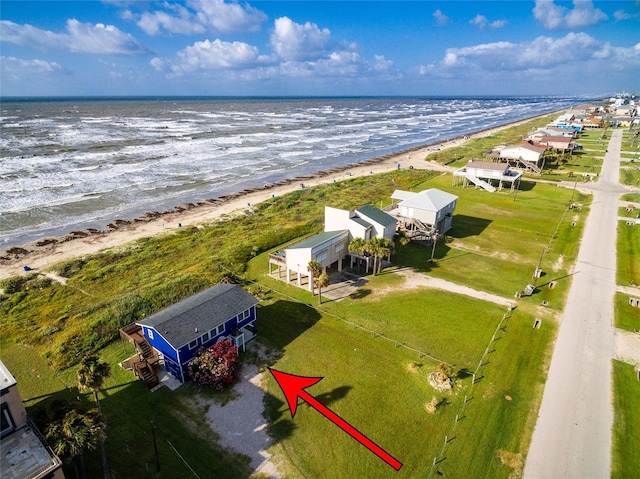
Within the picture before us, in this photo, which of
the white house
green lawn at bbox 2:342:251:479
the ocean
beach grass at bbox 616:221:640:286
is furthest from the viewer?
the white house

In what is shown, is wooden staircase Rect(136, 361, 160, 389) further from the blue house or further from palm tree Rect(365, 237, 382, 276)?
palm tree Rect(365, 237, 382, 276)

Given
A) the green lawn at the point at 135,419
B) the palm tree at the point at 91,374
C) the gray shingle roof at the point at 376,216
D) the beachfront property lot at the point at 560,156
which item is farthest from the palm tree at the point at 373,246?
the beachfront property lot at the point at 560,156

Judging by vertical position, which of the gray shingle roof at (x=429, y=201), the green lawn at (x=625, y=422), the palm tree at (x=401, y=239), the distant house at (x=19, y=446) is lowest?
the green lawn at (x=625, y=422)

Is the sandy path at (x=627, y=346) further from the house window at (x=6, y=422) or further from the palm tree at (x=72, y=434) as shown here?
the house window at (x=6, y=422)

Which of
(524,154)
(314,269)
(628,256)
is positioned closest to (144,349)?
(314,269)

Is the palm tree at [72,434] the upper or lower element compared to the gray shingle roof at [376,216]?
lower

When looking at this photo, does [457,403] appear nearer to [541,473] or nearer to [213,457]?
[541,473]

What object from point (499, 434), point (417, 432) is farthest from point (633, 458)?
point (417, 432)

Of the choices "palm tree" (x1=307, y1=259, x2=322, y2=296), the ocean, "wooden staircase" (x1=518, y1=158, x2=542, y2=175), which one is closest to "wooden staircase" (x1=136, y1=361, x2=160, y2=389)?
"palm tree" (x1=307, y1=259, x2=322, y2=296)
